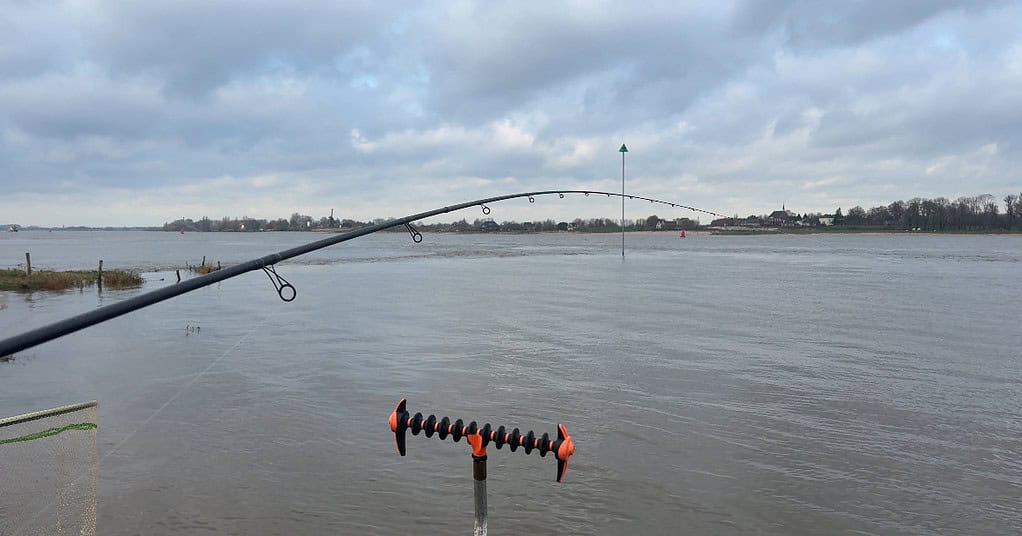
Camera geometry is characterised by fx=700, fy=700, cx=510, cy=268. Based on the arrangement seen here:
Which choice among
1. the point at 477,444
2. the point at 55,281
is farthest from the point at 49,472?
the point at 55,281

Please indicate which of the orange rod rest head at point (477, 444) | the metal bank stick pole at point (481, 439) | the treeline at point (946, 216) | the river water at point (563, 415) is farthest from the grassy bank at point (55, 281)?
the treeline at point (946, 216)

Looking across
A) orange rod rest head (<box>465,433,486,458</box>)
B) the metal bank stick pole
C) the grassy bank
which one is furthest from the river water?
the grassy bank

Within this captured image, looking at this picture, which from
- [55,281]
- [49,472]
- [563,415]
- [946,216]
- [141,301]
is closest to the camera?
[141,301]

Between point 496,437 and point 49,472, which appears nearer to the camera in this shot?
point 496,437

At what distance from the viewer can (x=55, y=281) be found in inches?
1272

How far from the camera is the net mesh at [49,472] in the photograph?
4934 mm

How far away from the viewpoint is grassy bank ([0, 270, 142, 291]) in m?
31.4

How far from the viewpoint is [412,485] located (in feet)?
26.3

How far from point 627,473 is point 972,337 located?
543 inches

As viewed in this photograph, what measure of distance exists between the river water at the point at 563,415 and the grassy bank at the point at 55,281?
1037 centimetres

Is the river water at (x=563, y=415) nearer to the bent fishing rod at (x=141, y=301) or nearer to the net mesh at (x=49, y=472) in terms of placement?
the net mesh at (x=49, y=472)

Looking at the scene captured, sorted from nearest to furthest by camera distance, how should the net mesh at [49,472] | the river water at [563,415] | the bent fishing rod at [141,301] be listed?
the bent fishing rod at [141,301] < the net mesh at [49,472] < the river water at [563,415]

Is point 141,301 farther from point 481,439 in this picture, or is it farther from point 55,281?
point 55,281

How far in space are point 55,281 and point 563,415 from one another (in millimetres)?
30766
